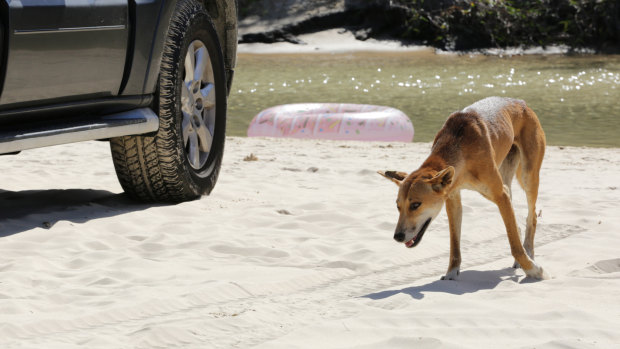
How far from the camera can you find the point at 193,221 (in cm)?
540

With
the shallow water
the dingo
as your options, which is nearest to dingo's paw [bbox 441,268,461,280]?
the dingo

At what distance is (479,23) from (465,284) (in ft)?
72.1

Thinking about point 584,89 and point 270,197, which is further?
point 584,89

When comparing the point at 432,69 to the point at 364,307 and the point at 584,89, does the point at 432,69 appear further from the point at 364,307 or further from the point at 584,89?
the point at 364,307

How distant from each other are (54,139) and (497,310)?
96.3 inches

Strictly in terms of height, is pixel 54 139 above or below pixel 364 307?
above

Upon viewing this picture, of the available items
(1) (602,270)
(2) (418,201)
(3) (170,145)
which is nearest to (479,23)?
(3) (170,145)

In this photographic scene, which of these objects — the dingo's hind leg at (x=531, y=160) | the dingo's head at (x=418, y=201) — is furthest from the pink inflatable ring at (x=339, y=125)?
the dingo's head at (x=418, y=201)

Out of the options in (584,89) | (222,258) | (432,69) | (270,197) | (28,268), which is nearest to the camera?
(28,268)

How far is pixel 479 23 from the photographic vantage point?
25.4 m

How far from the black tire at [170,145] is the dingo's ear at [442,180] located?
1956 millimetres

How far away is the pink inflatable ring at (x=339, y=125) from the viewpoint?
10.4m

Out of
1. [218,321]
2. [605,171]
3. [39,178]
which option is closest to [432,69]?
[605,171]

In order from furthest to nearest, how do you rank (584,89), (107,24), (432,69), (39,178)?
(432,69), (584,89), (39,178), (107,24)
